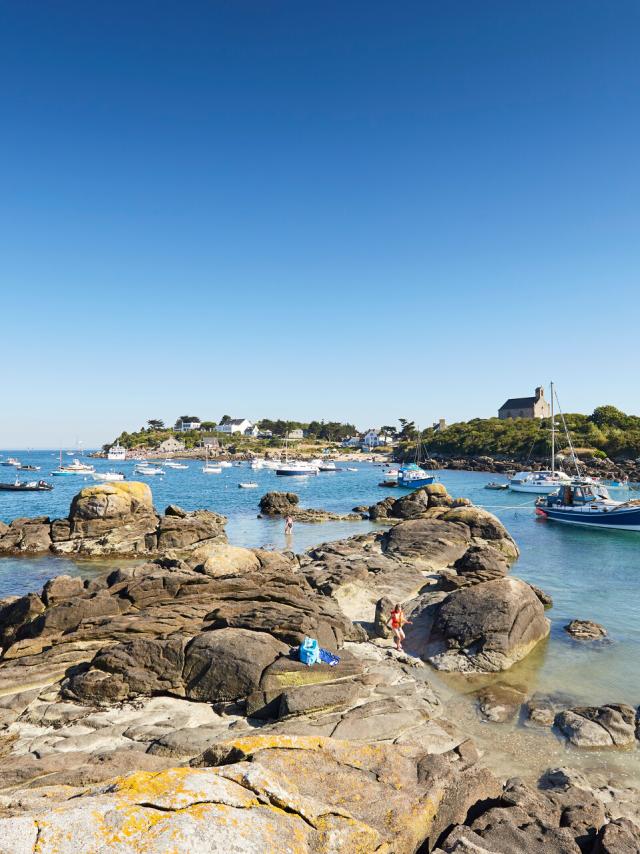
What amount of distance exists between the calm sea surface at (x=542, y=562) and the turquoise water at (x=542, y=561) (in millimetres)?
52

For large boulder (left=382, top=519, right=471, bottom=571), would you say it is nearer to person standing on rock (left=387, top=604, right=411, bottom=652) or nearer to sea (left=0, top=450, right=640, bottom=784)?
sea (left=0, top=450, right=640, bottom=784)

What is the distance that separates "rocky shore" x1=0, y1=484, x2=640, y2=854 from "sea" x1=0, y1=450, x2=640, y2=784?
3.88ft

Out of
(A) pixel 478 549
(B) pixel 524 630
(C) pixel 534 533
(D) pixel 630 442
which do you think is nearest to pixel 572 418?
(D) pixel 630 442

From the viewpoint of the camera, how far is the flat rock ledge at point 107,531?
4144 cm

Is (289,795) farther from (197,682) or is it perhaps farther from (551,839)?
(197,682)

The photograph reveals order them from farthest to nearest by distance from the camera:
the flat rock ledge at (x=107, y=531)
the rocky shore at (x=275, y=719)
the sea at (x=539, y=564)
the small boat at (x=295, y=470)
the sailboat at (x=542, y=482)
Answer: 1. the small boat at (x=295, y=470)
2. the sailboat at (x=542, y=482)
3. the flat rock ledge at (x=107, y=531)
4. the sea at (x=539, y=564)
5. the rocky shore at (x=275, y=719)

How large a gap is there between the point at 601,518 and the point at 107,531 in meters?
47.0

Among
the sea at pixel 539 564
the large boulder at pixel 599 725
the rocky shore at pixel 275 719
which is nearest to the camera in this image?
the rocky shore at pixel 275 719

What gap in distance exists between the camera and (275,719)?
13.9m

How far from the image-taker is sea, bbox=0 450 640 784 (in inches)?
734

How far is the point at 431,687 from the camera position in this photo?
1759 cm

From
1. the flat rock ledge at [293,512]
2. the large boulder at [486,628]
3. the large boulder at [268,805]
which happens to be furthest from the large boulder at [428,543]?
the large boulder at [268,805]

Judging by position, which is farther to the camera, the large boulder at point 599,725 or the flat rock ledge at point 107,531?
the flat rock ledge at point 107,531

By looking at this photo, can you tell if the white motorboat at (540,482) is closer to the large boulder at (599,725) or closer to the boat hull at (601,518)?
the boat hull at (601,518)
